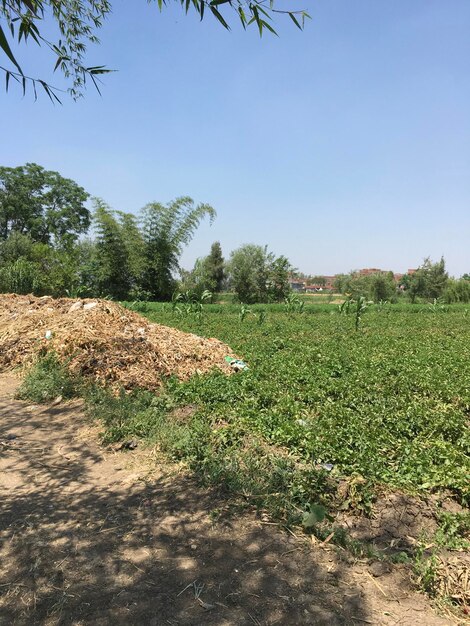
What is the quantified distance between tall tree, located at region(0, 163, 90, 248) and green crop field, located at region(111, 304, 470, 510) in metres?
33.7

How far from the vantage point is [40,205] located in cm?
3884

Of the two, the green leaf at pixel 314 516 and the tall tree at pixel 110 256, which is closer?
the green leaf at pixel 314 516

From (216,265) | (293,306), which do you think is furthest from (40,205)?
(293,306)

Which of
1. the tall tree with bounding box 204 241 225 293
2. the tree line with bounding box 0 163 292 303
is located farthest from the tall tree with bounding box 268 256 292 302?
the tall tree with bounding box 204 241 225 293

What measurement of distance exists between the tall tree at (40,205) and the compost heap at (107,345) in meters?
29.8

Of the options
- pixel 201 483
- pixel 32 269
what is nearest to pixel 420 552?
pixel 201 483

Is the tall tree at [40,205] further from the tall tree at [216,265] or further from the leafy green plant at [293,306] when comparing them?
the leafy green plant at [293,306]

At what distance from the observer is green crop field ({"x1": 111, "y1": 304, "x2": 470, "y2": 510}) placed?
324cm

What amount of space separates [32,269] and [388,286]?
28857mm

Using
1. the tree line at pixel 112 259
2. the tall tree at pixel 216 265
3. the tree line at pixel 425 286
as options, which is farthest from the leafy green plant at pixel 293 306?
the tall tree at pixel 216 265

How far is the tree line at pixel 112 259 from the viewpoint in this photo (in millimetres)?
22547

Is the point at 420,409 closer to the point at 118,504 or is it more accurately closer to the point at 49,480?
the point at 118,504

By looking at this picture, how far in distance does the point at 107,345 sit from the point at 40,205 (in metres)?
37.8

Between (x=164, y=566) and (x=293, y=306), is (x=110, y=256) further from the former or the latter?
(x=164, y=566)
